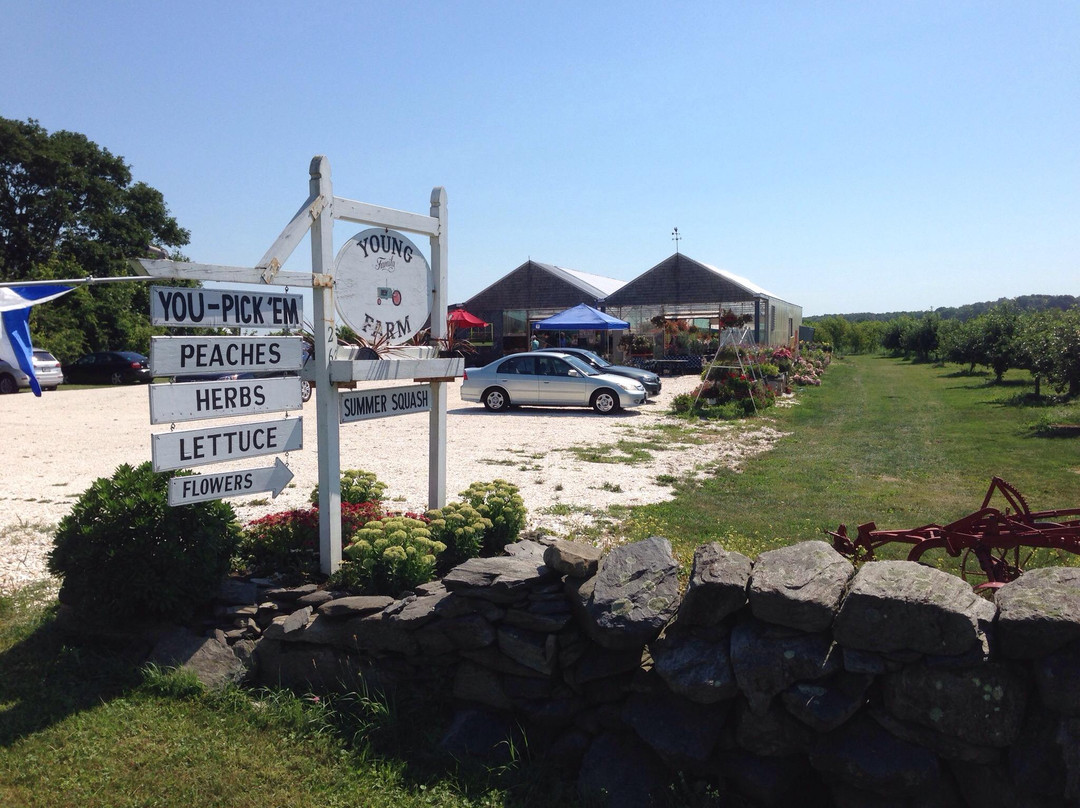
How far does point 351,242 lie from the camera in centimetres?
495

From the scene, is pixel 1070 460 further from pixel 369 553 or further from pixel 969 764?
pixel 369 553

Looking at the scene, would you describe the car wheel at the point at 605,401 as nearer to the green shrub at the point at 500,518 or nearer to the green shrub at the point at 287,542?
the green shrub at the point at 500,518

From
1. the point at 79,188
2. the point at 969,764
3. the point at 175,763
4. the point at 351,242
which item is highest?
the point at 79,188

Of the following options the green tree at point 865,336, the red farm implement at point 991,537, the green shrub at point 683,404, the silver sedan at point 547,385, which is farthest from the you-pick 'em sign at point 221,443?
the green tree at point 865,336

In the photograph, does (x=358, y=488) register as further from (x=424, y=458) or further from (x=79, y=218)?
(x=79, y=218)

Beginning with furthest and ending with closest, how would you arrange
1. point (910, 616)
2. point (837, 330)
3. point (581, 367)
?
point (837, 330), point (581, 367), point (910, 616)

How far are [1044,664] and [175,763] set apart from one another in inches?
148

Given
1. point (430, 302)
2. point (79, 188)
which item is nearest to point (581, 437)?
point (430, 302)

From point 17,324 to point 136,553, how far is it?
2219 mm

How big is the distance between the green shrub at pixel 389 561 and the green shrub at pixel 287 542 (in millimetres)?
545

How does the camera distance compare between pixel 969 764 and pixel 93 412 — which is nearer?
pixel 969 764

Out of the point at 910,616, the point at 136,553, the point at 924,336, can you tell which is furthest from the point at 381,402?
the point at 924,336

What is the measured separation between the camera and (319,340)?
15.8ft

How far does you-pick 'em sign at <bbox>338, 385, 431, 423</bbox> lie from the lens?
4.92 metres
